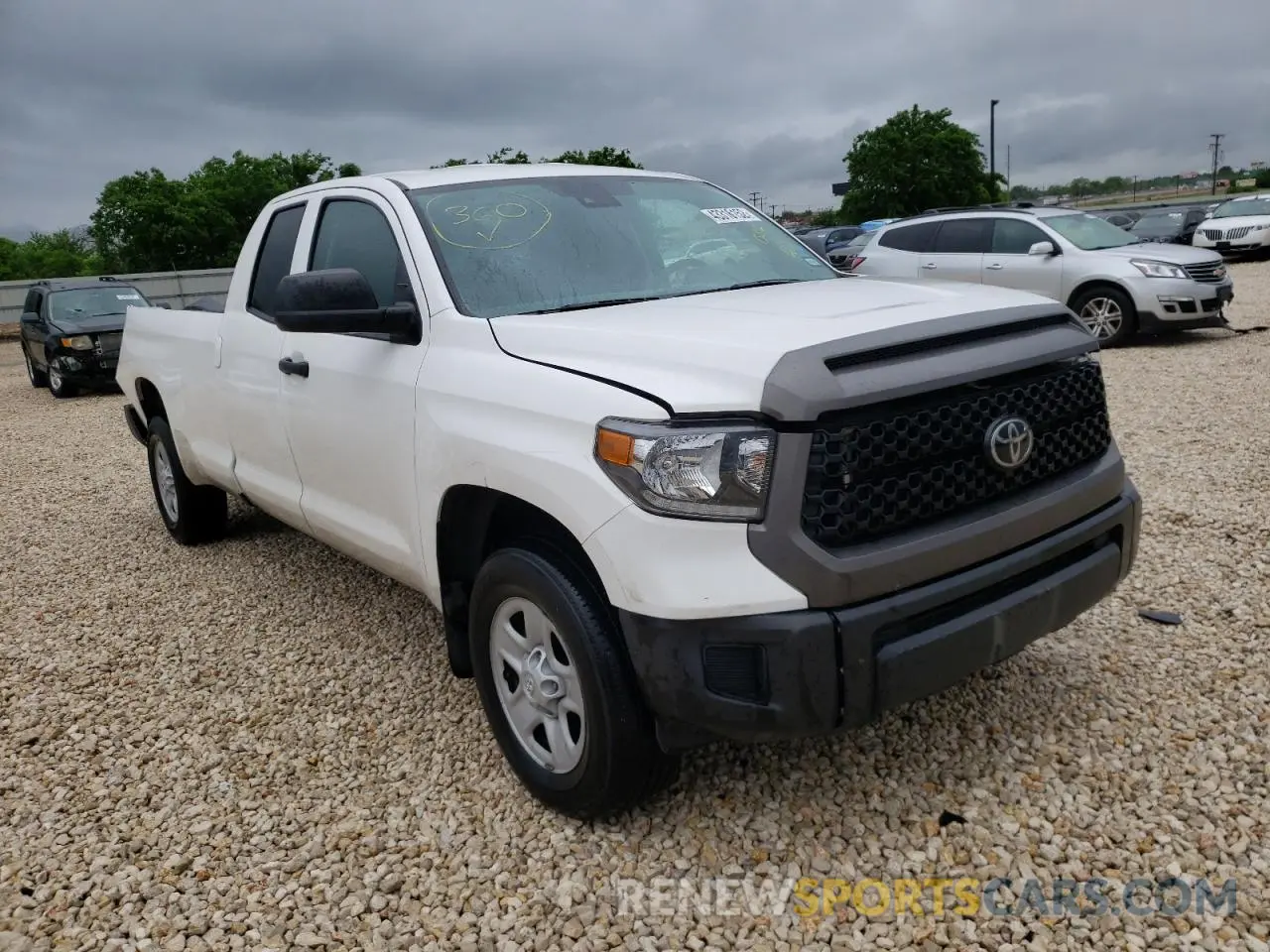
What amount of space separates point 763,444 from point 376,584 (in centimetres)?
320

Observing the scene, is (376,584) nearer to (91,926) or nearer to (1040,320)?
(91,926)

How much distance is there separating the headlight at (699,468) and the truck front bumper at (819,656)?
256mm

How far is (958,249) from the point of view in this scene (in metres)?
12.4

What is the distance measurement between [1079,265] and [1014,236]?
1031 mm

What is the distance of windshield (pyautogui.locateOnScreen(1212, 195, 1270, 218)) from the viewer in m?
24.0

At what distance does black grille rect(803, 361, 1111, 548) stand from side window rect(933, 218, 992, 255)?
10.3 metres

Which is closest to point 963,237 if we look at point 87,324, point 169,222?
point 87,324

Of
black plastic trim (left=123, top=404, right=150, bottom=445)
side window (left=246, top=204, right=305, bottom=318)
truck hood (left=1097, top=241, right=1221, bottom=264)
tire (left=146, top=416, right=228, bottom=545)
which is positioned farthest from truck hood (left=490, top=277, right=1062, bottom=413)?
truck hood (left=1097, top=241, right=1221, bottom=264)

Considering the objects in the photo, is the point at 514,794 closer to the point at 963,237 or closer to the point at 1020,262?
the point at 1020,262

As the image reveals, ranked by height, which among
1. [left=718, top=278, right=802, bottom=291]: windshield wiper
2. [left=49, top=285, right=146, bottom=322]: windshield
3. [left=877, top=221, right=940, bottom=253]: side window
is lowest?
[left=718, top=278, right=802, bottom=291]: windshield wiper

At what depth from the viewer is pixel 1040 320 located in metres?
2.81

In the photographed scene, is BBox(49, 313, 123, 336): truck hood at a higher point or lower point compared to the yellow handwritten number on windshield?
lower

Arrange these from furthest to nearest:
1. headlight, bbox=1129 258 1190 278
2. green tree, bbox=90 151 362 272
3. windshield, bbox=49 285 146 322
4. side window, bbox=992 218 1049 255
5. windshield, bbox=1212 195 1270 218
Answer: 1. green tree, bbox=90 151 362 272
2. windshield, bbox=1212 195 1270 218
3. windshield, bbox=49 285 146 322
4. side window, bbox=992 218 1049 255
5. headlight, bbox=1129 258 1190 278

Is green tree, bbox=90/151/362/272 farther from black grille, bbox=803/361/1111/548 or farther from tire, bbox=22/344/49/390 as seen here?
black grille, bbox=803/361/1111/548
